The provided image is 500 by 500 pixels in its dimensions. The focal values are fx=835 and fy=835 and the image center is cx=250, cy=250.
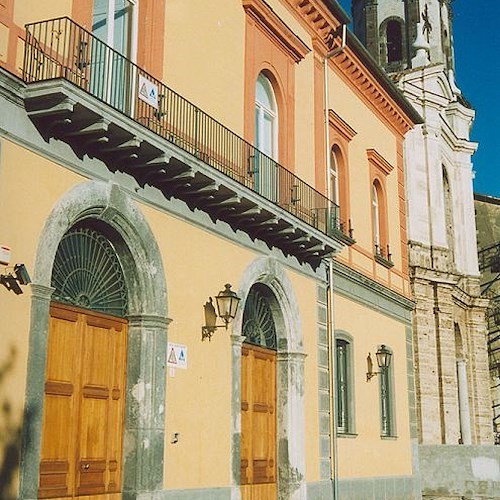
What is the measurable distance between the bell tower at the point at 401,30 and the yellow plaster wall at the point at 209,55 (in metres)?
23.7

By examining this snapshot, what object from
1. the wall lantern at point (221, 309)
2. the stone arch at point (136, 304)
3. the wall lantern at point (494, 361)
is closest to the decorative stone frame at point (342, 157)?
the wall lantern at point (221, 309)

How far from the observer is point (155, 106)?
10.7 m

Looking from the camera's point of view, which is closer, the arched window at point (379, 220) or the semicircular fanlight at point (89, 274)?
the semicircular fanlight at point (89, 274)

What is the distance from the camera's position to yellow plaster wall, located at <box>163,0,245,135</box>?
460 inches

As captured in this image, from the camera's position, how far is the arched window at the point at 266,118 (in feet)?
46.9

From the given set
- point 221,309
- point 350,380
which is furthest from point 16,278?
point 350,380

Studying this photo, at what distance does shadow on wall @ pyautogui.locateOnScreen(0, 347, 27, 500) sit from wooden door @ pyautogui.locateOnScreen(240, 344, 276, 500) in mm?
5142

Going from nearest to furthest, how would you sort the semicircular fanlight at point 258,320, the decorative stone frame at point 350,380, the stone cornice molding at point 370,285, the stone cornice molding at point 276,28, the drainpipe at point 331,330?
the semicircular fanlight at point 258,320, the stone cornice molding at point 276,28, the drainpipe at point 331,330, the decorative stone frame at point 350,380, the stone cornice molding at point 370,285

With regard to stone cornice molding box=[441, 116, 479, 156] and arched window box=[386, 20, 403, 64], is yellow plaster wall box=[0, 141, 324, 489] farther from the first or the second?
arched window box=[386, 20, 403, 64]

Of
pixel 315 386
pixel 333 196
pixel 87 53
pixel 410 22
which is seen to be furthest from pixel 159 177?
pixel 410 22

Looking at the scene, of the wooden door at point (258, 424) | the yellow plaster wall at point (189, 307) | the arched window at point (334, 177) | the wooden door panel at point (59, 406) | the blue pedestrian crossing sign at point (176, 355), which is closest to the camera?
the yellow plaster wall at point (189, 307)

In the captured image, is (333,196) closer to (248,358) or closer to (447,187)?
(248,358)

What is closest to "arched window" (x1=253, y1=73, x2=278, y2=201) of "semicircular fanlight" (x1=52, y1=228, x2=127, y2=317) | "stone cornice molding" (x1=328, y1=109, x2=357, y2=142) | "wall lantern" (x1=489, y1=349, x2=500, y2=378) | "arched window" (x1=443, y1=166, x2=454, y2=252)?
"stone cornice molding" (x1=328, y1=109, x2=357, y2=142)

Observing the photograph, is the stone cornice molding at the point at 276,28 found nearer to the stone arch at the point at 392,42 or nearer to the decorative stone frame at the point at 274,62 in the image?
the decorative stone frame at the point at 274,62
